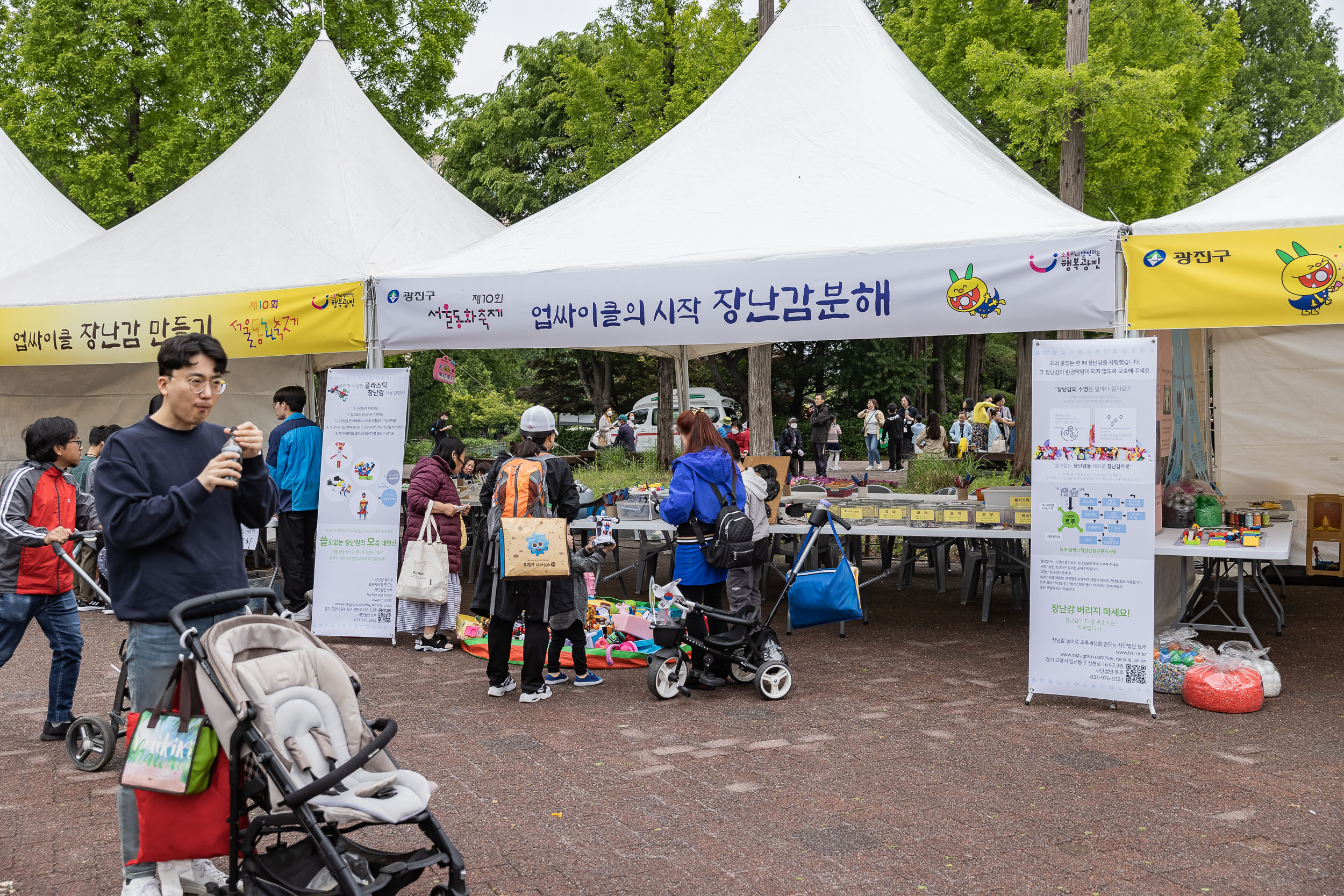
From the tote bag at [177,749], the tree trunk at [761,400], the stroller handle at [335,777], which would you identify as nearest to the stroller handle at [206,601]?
the tote bag at [177,749]

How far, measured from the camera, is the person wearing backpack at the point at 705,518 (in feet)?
19.6

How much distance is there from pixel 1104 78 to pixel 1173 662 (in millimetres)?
7364

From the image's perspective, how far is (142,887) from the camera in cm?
312

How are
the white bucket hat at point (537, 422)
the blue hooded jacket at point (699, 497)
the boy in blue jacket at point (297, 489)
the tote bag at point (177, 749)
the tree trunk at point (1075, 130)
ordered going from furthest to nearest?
the tree trunk at point (1075, 130)
the boy in blue jacket at point (297, 489)
the blue hooded jacket at point (699, 497)
the white bucket hat at point (537, 422)
the tote bag at point (177, 749)

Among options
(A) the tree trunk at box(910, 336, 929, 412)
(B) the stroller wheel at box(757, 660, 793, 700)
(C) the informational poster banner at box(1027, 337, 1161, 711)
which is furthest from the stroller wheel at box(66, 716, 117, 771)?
(A) the tree trunk at box(910, 336, 929, 412)

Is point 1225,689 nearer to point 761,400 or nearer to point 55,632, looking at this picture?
point 55,632

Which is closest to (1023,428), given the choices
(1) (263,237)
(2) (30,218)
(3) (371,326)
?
(3) (371,326)

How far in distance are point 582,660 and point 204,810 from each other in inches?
134

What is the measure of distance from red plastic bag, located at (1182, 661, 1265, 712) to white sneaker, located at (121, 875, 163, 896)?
5.11m

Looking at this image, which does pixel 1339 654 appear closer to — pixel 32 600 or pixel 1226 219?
pixel 1226 219

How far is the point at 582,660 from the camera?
249 inches

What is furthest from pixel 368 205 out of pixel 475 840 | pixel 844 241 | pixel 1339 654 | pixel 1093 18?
pixel 1093 18

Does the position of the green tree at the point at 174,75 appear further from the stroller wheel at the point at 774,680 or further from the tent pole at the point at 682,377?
the stroller wheel at the point at 774,680

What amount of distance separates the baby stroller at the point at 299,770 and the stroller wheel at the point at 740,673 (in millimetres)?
3181
